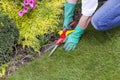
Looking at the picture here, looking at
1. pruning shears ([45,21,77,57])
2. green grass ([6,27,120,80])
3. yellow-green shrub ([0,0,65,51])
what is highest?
yellow-green shrub ([0,0,65,51])

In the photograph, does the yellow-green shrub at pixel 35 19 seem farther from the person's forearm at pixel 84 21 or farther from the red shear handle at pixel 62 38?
the person's forearm at pixel 84 21

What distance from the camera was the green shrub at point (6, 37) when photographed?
331cm

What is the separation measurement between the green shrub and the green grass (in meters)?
0.18

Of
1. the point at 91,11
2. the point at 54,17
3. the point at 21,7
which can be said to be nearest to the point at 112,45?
the point at 91,11

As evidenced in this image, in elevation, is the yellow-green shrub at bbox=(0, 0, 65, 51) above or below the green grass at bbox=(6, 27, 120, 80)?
above

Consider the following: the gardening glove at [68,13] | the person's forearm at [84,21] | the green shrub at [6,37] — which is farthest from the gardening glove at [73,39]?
the green shrub at [6,37]

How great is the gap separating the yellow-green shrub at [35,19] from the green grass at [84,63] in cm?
22

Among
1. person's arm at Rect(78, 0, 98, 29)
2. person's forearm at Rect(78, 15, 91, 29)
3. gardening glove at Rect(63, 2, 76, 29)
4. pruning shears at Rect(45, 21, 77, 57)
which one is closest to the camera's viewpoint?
person's arm at Rect(78, 0, 98, 29)

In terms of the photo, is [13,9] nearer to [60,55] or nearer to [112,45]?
[60,55]

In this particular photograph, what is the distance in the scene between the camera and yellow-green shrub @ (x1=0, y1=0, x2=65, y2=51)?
3.49m


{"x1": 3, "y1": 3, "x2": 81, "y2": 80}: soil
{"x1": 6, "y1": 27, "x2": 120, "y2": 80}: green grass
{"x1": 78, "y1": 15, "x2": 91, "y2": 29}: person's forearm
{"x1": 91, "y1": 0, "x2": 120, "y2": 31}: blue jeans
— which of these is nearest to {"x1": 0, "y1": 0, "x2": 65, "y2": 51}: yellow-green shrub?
{"x1": 3, "y1": 3, "x2": 81, "y2": 80}: soil

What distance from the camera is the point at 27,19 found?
11.9 feet

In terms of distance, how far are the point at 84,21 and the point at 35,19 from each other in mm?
542

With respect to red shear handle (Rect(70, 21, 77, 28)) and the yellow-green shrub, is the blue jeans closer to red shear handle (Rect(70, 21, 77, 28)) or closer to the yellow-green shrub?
red shear handle (Rect(70, 21, 77, 28))
